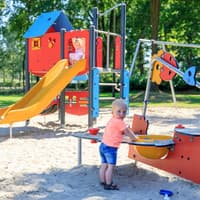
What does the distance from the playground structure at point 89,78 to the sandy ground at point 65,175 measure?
0.25 m

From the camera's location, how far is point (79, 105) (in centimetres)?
985

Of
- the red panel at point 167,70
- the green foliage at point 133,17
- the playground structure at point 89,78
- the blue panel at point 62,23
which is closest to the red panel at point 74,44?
the playground structure at point 89,78

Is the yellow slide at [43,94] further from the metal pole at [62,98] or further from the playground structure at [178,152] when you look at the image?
the playground structure at [178,152]

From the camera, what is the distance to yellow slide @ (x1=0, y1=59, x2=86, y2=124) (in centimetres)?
732

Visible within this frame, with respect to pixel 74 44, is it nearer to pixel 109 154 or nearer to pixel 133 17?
pixel 109 154

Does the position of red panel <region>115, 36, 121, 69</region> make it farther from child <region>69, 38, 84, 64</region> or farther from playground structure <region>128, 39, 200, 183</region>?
playground structure <region>128, 39, 200, 183</region>

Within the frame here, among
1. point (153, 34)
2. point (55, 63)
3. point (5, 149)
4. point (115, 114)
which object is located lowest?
point (5, 149)

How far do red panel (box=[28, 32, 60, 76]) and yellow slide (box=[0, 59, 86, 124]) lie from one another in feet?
2.22

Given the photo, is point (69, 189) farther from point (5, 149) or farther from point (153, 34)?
point (153, 34)

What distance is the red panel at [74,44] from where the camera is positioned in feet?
29.1

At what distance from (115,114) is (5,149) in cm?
294

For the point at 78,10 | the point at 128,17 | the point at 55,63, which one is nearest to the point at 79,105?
the point at 55,63

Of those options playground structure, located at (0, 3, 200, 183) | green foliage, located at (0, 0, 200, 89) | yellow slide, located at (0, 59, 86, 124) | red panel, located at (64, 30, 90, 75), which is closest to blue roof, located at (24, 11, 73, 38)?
playground structure, located at (0, 3, 200, 183)

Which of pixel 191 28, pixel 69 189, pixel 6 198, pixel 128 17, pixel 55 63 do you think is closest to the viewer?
pixel 6 198
